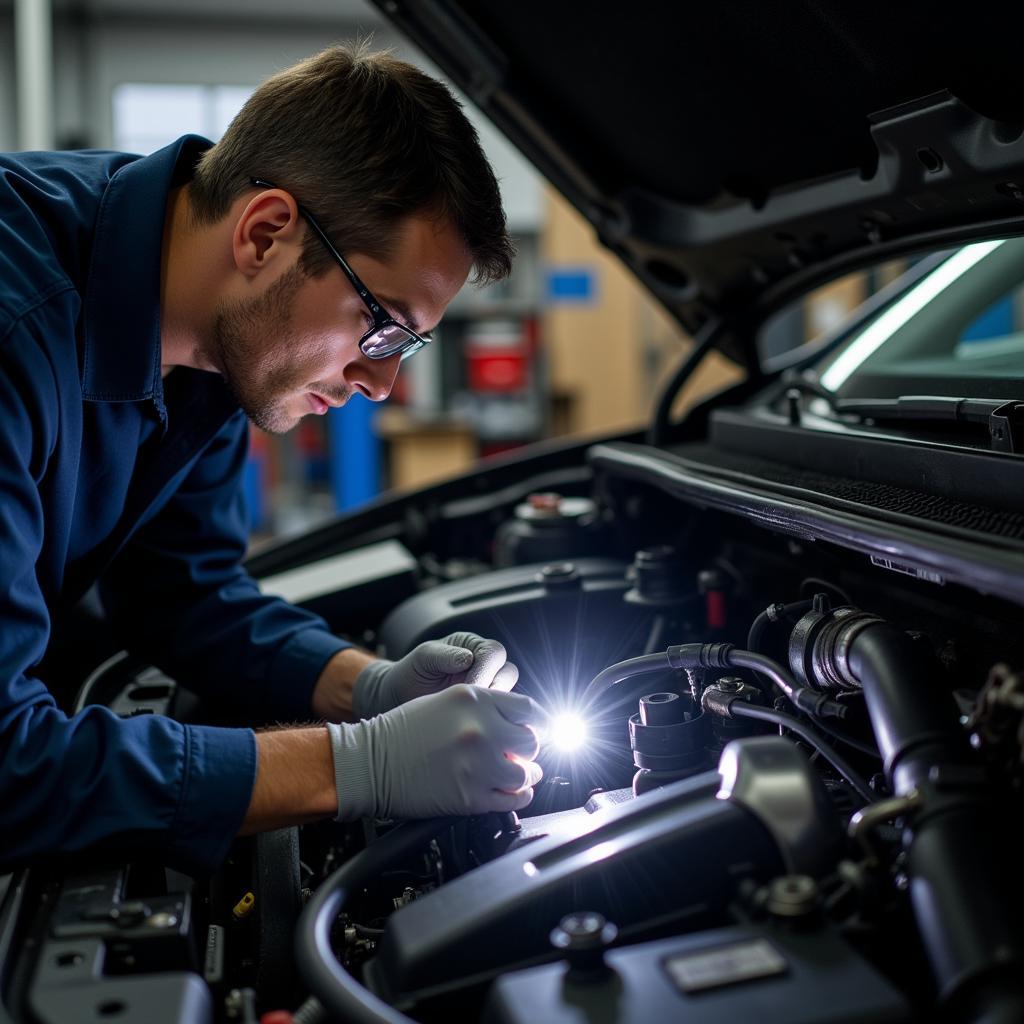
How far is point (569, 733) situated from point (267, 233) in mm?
635

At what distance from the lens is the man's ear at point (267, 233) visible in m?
1.17

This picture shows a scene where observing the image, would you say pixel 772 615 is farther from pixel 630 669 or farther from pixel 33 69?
pixel 33 69

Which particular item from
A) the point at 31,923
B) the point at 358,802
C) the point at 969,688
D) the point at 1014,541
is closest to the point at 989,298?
the point at 969,688

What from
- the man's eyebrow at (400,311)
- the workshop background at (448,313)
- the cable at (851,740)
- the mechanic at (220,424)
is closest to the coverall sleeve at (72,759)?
the mechanic at (220,424)

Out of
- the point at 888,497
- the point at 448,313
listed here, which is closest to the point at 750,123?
the point at 888,497

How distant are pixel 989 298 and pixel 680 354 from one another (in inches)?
201

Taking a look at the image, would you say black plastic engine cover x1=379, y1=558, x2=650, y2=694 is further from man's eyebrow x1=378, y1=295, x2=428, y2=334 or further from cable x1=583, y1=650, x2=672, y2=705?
man's eyebrow x1=378, y1=295, x2=428, y2=334

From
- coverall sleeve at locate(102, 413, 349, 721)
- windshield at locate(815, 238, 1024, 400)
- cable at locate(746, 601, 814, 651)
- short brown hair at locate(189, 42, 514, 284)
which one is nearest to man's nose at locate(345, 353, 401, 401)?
short brown hair at locate(189, 42, 514, 284)

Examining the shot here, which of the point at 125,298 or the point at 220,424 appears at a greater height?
the point at 125,298

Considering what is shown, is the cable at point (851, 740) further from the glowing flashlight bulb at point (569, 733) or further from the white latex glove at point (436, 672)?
the white latex glove at point (436, 672)

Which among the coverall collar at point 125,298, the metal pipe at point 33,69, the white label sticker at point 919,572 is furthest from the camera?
the metal pipe at point 33,69

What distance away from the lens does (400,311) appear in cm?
122

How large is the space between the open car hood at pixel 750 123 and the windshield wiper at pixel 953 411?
199 mm

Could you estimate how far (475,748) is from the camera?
959mm
